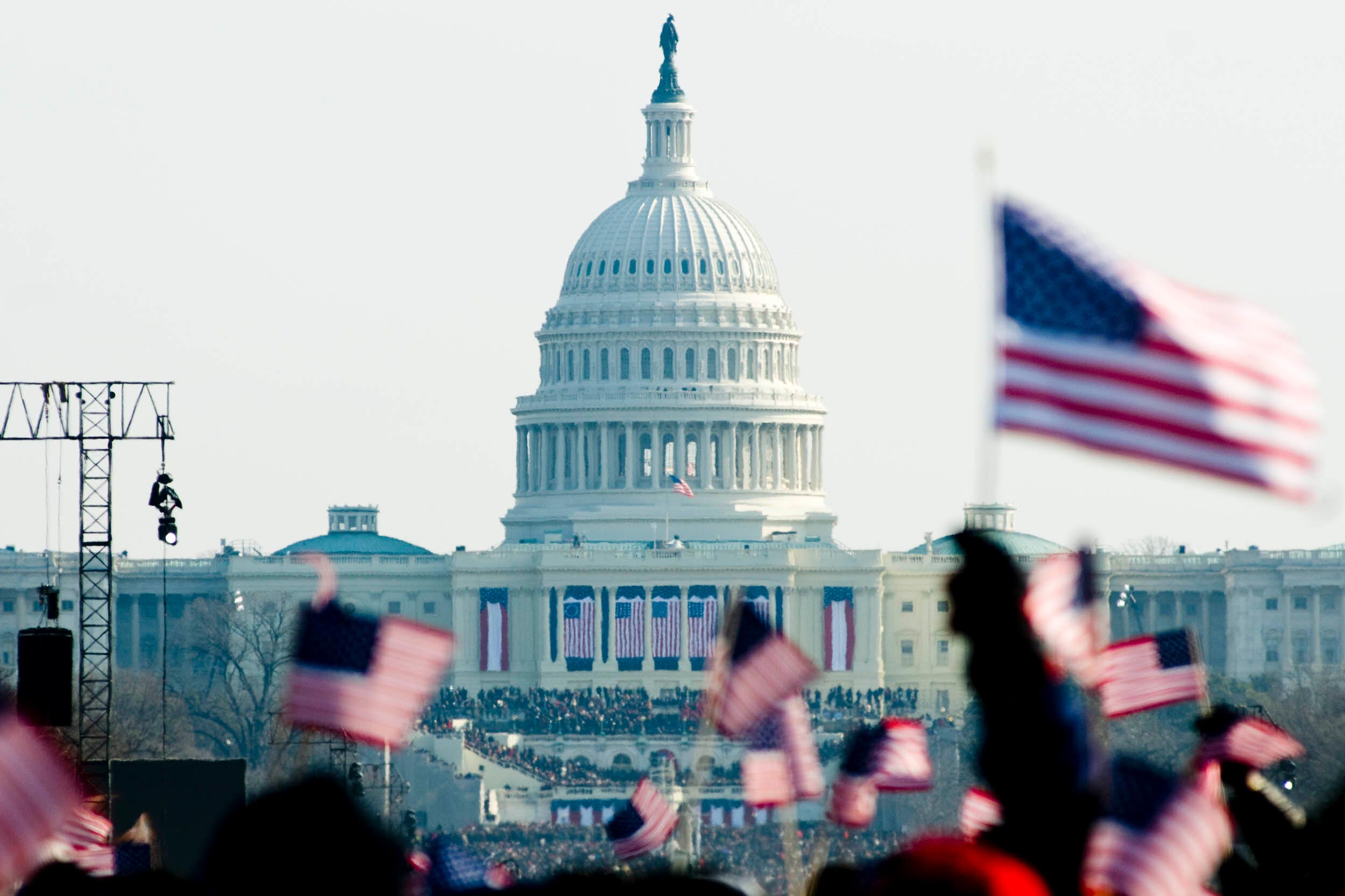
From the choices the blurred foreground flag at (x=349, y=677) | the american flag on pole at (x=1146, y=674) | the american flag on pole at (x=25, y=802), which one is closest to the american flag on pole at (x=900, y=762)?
the american flag on pole at (x=1146, y=674)

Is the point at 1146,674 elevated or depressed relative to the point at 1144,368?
depressed

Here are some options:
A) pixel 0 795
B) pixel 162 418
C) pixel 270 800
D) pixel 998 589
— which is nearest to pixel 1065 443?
pixel 998 589

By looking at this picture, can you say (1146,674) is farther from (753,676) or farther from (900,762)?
(753,676)

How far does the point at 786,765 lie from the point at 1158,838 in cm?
1510

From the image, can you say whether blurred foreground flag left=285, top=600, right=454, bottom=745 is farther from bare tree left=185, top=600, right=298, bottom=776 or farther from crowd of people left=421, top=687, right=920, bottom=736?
crowd of people left=421, top=687, right=920, bottom=736

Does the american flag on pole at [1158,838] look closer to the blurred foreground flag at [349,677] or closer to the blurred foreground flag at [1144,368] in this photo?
the blurred foreground flag at [1144,368]

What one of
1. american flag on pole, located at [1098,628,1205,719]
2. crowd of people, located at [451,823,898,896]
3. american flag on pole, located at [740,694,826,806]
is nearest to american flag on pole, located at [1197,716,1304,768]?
american flag on pole, located at [740,694,826,806]

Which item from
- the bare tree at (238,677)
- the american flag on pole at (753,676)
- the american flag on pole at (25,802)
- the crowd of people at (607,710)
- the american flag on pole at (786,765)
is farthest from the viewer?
the crowd of people at (607,710)

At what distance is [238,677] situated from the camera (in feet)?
626

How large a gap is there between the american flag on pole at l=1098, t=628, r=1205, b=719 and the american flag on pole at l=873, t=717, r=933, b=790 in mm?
1874

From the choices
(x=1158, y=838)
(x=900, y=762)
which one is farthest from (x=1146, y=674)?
(x=1158, y=838)

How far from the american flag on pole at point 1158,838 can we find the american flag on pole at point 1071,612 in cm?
135

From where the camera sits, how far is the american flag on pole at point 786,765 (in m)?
33.0

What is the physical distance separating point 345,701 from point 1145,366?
27.7 ft
